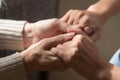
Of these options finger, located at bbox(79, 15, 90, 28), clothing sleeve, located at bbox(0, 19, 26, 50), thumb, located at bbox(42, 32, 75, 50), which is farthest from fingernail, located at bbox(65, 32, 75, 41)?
clothing sleeve, located at bbox(0, 19, 26, 50)

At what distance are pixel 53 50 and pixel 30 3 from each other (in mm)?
519

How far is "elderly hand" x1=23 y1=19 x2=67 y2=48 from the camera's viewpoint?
1.10 metres

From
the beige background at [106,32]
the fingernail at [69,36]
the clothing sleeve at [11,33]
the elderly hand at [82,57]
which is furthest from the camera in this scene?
the beige background at [106,32]

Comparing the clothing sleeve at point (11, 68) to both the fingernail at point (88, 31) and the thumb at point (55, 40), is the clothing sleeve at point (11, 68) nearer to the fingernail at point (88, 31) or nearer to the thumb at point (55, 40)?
the thumb at point (55, 40)

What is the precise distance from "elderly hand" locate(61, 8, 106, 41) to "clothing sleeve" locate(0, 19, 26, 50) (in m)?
0.20

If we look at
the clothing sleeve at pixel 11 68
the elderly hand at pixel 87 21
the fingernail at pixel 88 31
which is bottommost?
the clothing sleeve at pixel 11 68

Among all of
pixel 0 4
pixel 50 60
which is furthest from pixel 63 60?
pixel 0 4

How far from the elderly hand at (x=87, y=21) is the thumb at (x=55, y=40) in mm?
90

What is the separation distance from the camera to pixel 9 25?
1.17 m

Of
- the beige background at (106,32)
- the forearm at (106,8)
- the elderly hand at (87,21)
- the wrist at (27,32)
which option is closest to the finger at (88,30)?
the elderly hand at (87,21)

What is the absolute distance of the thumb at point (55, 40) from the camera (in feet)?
3.26

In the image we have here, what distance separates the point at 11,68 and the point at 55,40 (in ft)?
0.60

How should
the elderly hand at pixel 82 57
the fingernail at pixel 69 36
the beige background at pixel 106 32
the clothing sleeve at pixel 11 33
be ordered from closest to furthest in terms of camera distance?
the elderly hand at pixel 82 57 → the fingernail at pixel 69 36 → the clothing sleeve at pixel 11 33 → the beige background at pixel 106 32

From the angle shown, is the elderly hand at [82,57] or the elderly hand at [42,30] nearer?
the elderly hand at [82,57]
